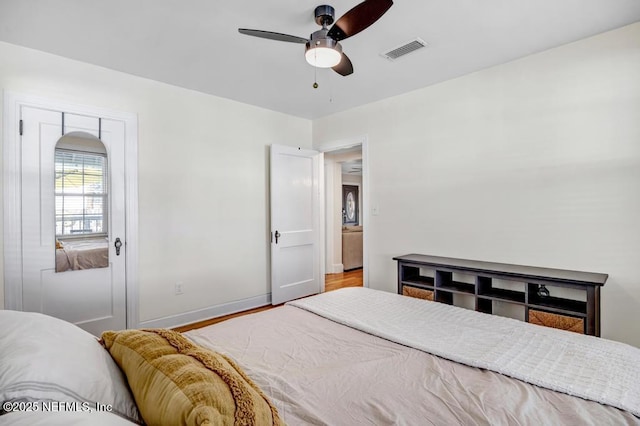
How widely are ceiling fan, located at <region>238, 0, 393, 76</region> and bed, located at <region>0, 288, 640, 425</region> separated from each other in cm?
165

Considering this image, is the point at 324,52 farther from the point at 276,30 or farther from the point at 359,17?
the point at 276,30

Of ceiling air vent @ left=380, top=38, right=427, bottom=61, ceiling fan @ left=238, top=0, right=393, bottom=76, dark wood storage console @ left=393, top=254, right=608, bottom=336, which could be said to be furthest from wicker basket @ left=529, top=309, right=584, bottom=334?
ceiling fan @ left=238, top=0, right=393, bottom=76

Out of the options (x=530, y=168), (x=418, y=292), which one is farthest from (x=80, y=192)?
(x=530, y=168)

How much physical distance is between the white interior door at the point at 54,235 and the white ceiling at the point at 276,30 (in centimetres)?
62

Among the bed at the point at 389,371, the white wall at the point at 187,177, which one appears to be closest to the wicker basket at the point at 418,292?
the bed at the point at 389,371

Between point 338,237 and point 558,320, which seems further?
point 338,237

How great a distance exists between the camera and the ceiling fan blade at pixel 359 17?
168 cm

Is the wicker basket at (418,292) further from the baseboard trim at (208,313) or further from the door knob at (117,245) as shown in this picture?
the door knob at (117,245)

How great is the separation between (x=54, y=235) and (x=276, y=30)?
2555 millimetres

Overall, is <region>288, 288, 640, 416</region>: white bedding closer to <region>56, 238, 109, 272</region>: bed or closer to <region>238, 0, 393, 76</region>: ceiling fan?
<region>238, 0, 393, 76</region>: ceiling fan

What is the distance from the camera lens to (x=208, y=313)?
371cm

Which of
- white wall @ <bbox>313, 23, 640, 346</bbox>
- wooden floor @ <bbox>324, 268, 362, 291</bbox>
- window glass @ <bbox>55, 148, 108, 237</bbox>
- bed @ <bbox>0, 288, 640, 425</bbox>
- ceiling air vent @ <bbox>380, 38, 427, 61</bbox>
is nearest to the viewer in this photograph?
bed @ <bbox>0, 288, 640, 425</bbox>

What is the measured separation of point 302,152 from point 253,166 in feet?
2.52

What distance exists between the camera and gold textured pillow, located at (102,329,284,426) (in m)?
0.70
